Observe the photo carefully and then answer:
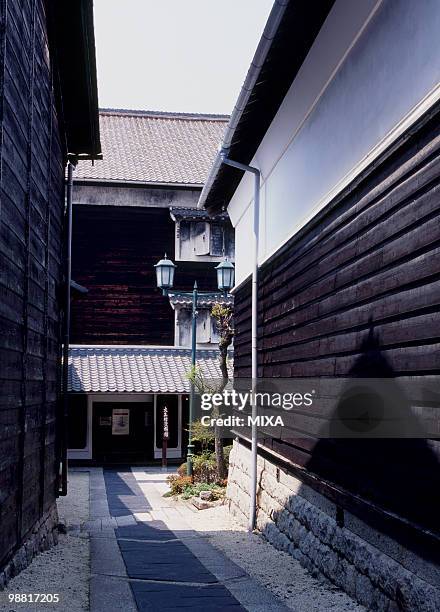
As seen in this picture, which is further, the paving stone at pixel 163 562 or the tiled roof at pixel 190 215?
the tiled roof at pixel 190 215

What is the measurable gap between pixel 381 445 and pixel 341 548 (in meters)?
1.44

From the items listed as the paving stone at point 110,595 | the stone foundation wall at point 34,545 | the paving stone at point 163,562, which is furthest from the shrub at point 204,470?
the paving stone at point 110,595

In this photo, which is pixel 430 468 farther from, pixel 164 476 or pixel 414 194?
pixel 164 476

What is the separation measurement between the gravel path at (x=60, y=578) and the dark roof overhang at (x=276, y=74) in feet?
19.0

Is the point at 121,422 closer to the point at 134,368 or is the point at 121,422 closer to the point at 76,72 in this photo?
the point at 134,368

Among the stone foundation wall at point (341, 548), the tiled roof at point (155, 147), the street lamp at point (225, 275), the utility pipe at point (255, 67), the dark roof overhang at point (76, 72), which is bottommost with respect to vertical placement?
the stone foundation wall at point (341, 548)

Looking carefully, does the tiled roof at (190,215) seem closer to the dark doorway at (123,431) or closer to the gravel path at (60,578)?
the dark doorway at (123,431)

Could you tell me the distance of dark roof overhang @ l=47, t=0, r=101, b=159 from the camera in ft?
29.7

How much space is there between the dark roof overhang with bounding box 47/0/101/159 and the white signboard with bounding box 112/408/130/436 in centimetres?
1331

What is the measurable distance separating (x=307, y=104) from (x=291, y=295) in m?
2.30

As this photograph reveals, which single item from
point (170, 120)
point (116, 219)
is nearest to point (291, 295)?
point (116, 219)

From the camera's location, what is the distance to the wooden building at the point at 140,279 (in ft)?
79.0

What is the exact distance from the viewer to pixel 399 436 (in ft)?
18.0

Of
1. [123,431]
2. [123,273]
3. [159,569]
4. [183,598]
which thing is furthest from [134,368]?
[183,598]
